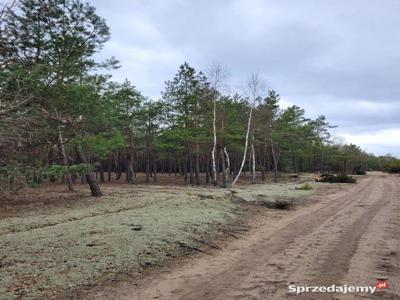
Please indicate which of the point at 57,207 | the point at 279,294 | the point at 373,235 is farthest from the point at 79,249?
the point at 57,207

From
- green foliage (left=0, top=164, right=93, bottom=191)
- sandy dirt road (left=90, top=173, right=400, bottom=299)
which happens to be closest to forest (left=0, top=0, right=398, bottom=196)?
green foliage (left=0, top=164, right=93, bottom=191)

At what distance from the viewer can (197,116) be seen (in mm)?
27641

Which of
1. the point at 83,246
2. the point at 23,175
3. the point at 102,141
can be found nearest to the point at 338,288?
the point at 83,246

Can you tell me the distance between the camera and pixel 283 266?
17.0 ft

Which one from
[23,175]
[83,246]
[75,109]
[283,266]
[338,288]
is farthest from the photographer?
[75,109]

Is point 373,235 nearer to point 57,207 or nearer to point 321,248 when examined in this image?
point 321,248

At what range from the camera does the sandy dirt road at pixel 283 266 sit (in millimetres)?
4195

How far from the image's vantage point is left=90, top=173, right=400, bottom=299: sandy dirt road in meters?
4.20

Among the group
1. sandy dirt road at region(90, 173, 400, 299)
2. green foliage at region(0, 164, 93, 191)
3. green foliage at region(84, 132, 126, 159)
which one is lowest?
sandy dirt road at region(90, 173, 400, 299)

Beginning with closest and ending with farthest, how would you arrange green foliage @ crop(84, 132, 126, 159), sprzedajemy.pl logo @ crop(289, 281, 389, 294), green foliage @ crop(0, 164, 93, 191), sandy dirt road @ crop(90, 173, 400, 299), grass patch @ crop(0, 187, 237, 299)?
sprzedajemy.pl logo @ crop(289, 281, 389, 294) < sandy dirt road @ crop(90, 173, 400, 299) < grass patch @ crop(0, 187, 237, 299) < green foliage @ crop(0, 164, 93, 191) < green foliage @ crop(84, 132, 126, 159)

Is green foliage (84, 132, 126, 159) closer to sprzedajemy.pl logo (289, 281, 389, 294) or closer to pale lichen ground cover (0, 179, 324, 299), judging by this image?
pale lichen ground cover (0, 179, 324, 299)

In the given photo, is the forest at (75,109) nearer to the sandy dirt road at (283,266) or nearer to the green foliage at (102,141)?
the green foliage at (102,141)

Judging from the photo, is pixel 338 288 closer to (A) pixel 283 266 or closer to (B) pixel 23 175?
(A) pixel 283 266

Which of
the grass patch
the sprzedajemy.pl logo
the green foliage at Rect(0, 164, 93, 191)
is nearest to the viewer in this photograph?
the sprzedajemy.pl logo
